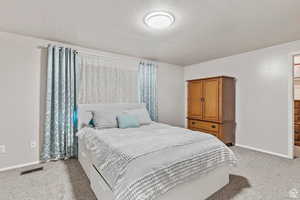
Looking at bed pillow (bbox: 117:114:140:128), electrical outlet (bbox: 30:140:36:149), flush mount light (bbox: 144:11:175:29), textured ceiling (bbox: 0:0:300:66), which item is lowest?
electrical outlet (bbox: 30:140:36:149)

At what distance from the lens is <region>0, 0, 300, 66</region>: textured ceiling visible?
180cm

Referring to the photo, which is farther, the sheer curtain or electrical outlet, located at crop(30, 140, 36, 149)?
the sheer curtain

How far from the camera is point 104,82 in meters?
3.45

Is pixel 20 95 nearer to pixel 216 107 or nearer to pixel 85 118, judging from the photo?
pixel 85 118


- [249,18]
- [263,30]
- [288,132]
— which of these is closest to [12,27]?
[249,18]

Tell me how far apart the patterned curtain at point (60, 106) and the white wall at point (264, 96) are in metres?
3.79

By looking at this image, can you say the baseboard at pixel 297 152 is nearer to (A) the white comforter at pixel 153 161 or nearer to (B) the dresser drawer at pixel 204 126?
(B) the dresser drawer at pixel 204 126

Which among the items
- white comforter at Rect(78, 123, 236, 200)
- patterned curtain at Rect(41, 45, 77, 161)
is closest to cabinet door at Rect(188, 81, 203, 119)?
white comforter at Rect(78, 123, 236, 200)

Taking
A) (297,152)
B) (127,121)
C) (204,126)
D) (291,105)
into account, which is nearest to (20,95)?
(127,121)

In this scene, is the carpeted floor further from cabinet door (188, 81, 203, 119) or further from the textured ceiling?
the textured ceiling

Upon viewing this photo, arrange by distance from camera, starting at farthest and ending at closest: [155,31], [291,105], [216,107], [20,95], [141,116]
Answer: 1. [216,107]
2. [141,116]
3. [291,105]
4. [20,95]
5. [155,31]

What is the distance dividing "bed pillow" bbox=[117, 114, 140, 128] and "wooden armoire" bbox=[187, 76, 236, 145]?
75.9 inches

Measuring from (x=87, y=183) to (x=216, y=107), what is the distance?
3061mm

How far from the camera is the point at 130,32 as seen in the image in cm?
254
